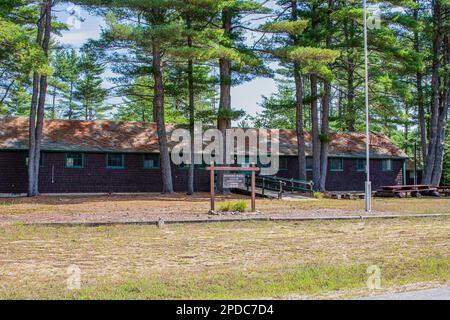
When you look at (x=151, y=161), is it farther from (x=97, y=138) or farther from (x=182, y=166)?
(x=97, y=138)

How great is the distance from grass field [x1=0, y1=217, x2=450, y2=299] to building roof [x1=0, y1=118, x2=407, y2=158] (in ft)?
60.8

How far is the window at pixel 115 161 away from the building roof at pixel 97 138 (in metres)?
0.43

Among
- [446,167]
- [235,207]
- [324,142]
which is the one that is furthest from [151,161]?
[446,167]

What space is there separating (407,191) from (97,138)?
18.5 m

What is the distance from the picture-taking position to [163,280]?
8.01 m

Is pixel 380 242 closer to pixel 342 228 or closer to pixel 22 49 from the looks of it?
pixel 342 228

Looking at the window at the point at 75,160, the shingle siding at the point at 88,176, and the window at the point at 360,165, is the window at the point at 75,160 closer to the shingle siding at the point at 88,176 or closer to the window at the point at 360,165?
the shingle siding at the point at 88,176

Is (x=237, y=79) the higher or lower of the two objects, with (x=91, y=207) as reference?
higher

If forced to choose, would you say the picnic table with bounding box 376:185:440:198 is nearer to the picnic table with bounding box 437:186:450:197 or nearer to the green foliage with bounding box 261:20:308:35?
the picnic table with bounding box 437:186:450:197

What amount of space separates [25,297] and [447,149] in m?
46.9

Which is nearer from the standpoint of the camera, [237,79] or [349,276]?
[349,276]

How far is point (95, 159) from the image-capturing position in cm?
3322

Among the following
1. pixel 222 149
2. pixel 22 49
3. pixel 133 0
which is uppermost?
pixel 133 0

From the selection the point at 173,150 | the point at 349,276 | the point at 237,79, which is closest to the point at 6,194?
the point at 173,150
